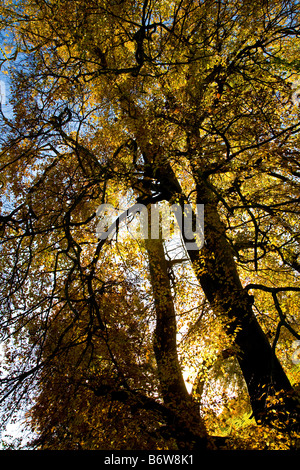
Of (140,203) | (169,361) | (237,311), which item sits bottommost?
(169,361)

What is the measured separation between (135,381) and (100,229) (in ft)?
14.2

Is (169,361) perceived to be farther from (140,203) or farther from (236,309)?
(140,203)

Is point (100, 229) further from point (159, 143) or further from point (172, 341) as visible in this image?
point (172, 341)

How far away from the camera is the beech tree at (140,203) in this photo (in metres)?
5.51

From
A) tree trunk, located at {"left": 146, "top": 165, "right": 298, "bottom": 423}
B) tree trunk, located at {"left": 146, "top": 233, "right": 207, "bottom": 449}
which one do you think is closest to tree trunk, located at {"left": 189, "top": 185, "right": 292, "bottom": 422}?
tree trunk, located at {"left": 146, "top": 165, "right": 298, "bottom": 423}

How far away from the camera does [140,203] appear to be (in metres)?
8.43

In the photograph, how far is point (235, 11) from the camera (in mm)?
6703


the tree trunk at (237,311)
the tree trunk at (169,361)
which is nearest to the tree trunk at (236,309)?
the tree trunk at (237,311)

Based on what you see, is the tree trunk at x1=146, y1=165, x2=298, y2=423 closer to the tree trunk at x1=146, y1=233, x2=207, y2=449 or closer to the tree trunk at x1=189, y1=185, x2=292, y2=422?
the tree trunk at x1=189, y1=185, x2=292, y2=422

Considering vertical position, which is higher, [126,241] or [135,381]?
[126,241]

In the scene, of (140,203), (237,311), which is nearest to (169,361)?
(237,311)

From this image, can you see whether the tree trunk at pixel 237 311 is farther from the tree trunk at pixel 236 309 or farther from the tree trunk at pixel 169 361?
the tree trunk at pixel 169 361
